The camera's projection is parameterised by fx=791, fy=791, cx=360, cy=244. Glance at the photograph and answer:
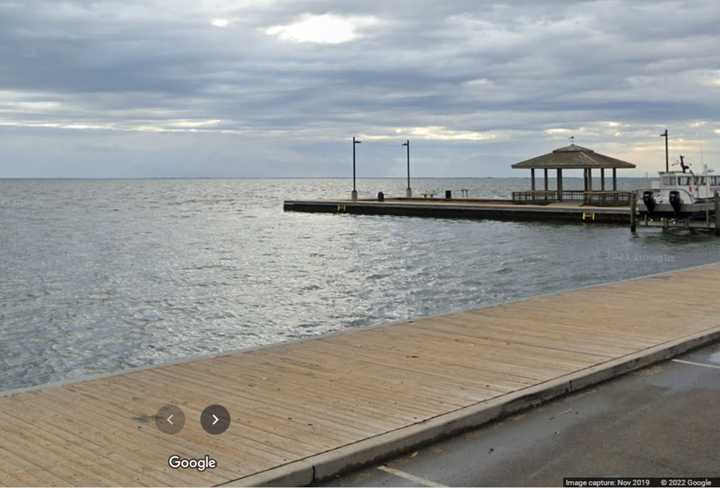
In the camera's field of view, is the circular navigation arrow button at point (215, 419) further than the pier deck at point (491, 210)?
No

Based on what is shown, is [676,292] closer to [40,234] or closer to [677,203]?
[677,203]

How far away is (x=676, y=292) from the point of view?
49.9 feet

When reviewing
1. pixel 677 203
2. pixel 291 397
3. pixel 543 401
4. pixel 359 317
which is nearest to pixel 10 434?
pixel 291 397

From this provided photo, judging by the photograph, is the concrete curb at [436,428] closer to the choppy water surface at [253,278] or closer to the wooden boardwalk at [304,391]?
the wooden boardwalk at [304,391]

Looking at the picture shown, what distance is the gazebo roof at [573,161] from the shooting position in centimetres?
6141

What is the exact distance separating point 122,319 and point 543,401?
14964mm

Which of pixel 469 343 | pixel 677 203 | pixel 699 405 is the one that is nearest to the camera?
pixel 699 405

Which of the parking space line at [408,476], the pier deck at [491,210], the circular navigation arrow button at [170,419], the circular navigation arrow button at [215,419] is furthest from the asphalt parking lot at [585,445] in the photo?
the pier deck at [491,210]

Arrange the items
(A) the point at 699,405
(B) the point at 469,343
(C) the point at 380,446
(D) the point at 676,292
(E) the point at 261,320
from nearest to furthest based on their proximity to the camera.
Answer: (C) the point at 380,446 < (A) the point at 699,405 < (B) the point at 469,343 < (D) the point at 676,292 < (E) the point at 261,320

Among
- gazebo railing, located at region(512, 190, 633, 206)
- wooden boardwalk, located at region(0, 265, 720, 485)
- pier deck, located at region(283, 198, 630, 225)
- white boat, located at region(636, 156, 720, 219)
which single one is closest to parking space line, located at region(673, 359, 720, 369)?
wooden boardwalk, located at region(0, 265, 720, 485)

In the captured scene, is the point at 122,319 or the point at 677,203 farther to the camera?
the point at 677,203

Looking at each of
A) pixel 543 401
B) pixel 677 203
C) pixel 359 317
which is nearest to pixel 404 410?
pixel 543 401

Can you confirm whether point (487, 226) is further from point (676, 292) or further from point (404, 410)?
point (404, 410)

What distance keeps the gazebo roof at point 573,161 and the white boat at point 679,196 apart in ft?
35.2
